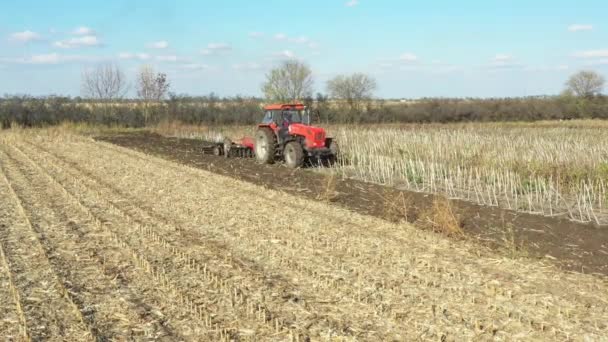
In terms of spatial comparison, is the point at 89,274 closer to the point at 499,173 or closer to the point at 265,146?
the point at 499,173

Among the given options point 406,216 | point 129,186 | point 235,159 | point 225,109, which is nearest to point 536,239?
point 406,216

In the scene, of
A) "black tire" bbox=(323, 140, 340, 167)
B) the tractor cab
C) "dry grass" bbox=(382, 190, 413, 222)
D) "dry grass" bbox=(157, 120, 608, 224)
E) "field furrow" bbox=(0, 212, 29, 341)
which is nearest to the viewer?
"field furrow" bbox=(0, 212, 29, 341)

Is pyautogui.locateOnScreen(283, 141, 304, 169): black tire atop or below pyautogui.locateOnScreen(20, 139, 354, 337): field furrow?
atop

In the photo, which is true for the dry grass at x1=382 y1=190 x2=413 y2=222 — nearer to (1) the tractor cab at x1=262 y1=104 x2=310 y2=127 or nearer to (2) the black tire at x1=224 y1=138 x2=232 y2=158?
(1) the tractor cab at x1=262 y1=104 x2=310 y2=127

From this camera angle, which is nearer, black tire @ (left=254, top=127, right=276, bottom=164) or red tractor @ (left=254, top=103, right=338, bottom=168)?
red tractor @ (left=254, top=103, right=338, bottom=168)

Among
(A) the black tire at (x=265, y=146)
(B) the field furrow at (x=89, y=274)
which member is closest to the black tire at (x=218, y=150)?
(A) the black tire at (x=265, y=146)

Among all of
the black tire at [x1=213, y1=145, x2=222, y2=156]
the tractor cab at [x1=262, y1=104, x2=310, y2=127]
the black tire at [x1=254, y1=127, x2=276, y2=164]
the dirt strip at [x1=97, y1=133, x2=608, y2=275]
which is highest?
the tractor cab at [x1=262, y1=104, x2=310, y2=127]

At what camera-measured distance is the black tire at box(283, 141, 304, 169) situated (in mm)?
14852

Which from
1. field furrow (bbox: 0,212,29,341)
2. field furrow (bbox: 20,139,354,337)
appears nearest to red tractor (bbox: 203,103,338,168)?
field furrow (bbox: 20,139,354,337)

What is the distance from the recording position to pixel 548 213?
373 inches

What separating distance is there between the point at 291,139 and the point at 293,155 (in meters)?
0.64

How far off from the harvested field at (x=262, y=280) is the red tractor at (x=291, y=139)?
4.74 metres

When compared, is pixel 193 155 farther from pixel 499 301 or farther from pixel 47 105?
pixel 47 105

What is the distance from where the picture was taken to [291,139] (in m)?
15.5
